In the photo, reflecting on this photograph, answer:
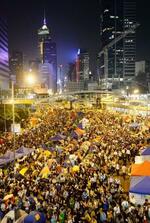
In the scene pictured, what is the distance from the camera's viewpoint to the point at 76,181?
1894 cm

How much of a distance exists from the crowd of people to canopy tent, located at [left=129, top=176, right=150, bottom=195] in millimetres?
534

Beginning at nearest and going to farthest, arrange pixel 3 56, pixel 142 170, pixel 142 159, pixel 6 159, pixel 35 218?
pixel 35 218 → pixel 142 170 → pixel 142 159 → pixel 6 159 → pixel 3 56

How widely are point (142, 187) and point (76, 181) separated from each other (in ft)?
14.7

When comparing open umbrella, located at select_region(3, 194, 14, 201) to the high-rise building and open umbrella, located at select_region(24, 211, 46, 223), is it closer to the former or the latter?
open umbrella, located at select_region(24, 211, 46, 223)

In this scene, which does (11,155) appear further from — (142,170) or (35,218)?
(35,218)

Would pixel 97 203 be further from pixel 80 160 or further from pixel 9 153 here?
pixel 9 153

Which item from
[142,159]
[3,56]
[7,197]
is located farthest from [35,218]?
[3,56]

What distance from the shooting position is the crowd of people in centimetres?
1481

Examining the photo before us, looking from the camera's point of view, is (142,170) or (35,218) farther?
(142,170)

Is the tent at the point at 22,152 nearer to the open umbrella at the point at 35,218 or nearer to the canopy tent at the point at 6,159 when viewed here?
the canopy tent at the point at 6,159

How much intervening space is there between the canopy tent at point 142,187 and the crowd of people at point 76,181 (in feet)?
1.75

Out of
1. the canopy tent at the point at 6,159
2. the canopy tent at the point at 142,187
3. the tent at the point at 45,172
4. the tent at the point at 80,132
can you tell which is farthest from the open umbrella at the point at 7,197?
the tent at the point at 80,132

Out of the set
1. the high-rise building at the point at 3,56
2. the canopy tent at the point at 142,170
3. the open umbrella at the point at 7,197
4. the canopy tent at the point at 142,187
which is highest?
the high-rise building at the point at 3,56

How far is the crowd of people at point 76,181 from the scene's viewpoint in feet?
48.6
